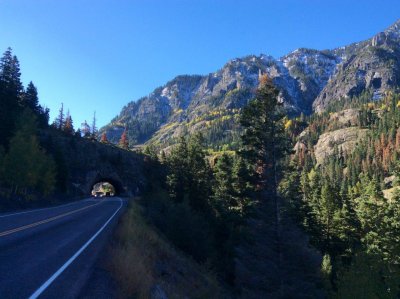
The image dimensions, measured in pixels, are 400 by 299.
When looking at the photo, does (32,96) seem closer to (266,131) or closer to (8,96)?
(8,96)

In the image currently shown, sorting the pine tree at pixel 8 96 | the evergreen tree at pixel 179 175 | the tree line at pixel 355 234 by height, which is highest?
the pine tree at pixel 8 96

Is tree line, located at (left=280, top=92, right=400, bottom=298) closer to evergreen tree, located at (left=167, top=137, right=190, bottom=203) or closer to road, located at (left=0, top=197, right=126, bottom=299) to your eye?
evergreen tree, located at (left=167, top=137, right=190, bottom=203)

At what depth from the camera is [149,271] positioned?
1108 centimetres

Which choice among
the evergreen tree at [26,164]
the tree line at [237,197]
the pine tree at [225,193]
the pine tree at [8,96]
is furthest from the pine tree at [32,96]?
the pine tree at [225,193]

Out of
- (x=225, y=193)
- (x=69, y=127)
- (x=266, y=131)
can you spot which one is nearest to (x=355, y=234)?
(x=225, y=193)

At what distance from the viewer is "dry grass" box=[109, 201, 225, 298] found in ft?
28.3

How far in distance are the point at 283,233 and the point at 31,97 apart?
235 ft

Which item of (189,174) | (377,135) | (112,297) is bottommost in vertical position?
(112,297)

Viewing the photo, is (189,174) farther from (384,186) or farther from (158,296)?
(384,186)

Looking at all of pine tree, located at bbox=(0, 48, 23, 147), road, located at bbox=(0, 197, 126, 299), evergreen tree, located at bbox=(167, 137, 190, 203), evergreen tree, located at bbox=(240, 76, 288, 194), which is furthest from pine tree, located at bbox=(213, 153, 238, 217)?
pine tree, located at bbox=(0, 48, 23, 147)

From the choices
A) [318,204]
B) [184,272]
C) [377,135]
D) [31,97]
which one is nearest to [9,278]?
[184,272]

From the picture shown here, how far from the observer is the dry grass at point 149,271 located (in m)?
8.62

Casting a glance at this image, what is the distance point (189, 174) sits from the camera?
144ft

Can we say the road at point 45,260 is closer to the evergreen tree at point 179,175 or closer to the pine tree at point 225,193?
the pine tree at point 225,193
